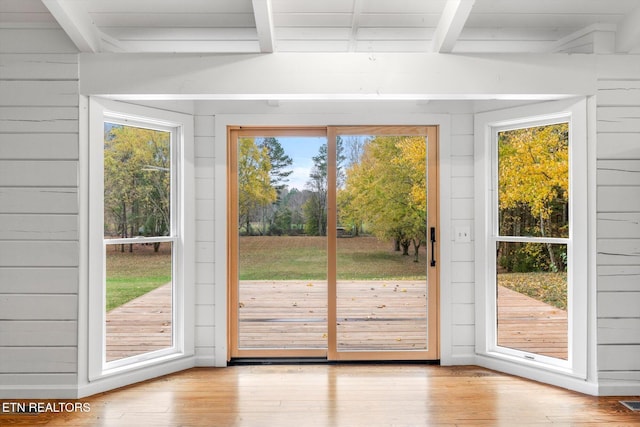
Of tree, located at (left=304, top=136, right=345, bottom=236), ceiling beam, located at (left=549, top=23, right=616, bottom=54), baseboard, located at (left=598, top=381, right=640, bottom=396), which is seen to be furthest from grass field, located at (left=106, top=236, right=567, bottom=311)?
ceiling beam, located at (left=549, top=23, right=616, bottom=54)

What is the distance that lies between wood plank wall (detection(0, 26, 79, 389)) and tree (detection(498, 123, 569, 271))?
3.27 m

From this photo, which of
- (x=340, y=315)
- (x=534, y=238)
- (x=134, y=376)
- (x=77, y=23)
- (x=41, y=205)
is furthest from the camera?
(x=340, y=315)

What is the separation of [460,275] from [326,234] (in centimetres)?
120

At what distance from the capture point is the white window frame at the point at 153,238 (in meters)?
3.12

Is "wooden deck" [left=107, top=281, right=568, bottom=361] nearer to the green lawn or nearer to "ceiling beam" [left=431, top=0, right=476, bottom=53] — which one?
the green lawn

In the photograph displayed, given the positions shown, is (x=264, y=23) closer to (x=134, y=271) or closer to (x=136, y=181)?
(x=136, y=181)

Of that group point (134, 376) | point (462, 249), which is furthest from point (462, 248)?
point (134, 376)

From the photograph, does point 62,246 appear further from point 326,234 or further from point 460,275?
point 460,275

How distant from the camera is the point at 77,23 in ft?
9.21

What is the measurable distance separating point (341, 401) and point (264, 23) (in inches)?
98.2

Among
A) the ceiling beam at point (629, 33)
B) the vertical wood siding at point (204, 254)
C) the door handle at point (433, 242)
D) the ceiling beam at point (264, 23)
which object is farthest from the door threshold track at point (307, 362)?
the ceiling beam at point (629, 33)

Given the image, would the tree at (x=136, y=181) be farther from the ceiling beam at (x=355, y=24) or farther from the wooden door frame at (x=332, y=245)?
the ceiling beam at (x=355, y=24)

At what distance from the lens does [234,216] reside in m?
3.88

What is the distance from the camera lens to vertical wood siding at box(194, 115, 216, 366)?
149 inches
